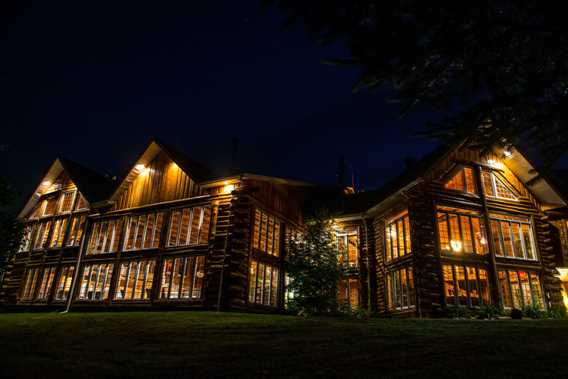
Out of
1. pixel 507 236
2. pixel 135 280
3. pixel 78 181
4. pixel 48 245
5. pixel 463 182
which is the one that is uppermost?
pixel 78 181

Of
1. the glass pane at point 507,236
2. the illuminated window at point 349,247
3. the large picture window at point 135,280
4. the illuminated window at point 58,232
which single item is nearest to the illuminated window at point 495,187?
the glass pane at point 507,236

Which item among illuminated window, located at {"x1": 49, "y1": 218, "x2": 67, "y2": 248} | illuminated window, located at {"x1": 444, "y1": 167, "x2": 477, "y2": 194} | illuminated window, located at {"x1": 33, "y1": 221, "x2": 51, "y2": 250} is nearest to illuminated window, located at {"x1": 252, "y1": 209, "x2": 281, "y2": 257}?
illuminated window, located at {"x1": 444, "y1": 167, "x2": 477, "y2": 194}

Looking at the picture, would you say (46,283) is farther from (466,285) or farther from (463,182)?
(463,182)

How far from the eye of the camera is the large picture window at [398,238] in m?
21.2

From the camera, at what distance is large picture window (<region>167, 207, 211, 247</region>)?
21438 mm

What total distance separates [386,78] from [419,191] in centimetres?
1545

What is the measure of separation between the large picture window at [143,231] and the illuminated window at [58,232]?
19.6 feet

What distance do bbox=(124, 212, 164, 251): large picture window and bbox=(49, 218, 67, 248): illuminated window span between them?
596 cm

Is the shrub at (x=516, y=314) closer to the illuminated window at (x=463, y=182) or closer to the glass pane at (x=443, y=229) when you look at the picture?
the glass pane at (x=443, y=229)

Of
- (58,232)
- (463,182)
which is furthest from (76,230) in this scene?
(463,182)

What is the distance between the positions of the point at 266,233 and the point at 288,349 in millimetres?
12972

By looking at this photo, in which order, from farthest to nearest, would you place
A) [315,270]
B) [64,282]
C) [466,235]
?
[64,282] → [466,235] → [315,270]

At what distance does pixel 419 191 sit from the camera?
66.9 ft

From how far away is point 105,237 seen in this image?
2453 centimetres
